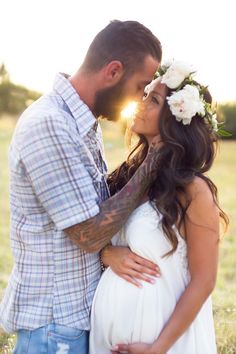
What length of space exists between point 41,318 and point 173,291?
0.64 m

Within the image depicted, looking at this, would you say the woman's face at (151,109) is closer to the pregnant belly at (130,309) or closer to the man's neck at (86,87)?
the man's neck at (86,87)

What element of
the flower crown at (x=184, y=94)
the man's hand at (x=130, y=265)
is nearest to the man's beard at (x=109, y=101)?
the flower crown at (x=184, y=94)

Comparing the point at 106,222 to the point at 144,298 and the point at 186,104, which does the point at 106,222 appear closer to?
the point at 144,298

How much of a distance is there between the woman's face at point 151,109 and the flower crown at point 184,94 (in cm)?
6

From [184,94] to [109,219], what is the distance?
0.72 meters

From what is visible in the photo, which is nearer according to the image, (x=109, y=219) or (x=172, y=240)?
(x=109, y=219)

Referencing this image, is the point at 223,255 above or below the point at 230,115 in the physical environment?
above

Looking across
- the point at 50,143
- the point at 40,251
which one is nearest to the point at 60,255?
the point at 40,251

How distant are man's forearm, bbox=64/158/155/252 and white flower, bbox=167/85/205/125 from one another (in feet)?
1.29

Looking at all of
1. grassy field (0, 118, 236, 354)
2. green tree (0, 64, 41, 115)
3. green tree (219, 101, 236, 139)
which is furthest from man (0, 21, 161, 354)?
green tree (0, 64, 41, 115)

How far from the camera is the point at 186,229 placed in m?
2.87

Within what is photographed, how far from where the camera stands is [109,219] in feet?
9.04

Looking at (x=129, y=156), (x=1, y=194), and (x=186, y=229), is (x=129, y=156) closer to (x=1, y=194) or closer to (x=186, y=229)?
(x=186, y=229)

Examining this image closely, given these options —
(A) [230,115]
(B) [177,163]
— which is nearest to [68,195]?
(B) [177,163]
